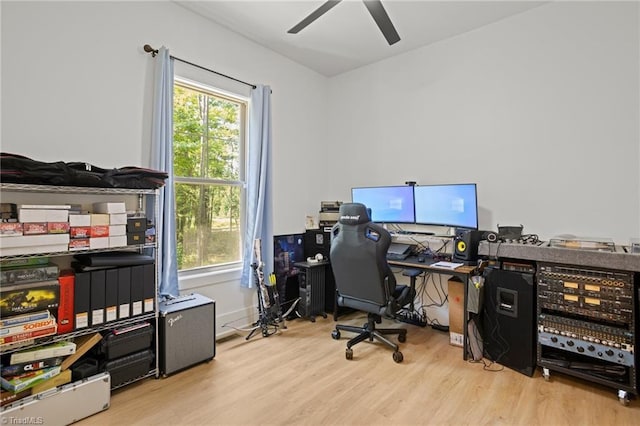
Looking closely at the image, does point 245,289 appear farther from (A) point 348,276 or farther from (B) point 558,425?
(B) point 558,425

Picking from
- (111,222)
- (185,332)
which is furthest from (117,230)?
(185,332)

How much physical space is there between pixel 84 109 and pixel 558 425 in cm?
363

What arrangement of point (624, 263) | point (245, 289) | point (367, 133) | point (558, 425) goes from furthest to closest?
1. point (367, 133)
2. point (245, 289)
3. point (624, 263)
4. point (558, 425)

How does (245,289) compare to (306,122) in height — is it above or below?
below

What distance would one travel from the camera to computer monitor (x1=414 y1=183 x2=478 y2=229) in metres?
2.89

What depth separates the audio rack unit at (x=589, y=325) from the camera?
2.07m

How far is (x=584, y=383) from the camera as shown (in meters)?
2.29

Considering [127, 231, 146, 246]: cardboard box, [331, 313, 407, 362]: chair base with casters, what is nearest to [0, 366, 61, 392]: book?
[127, 231, 146, 246]: cardboard box

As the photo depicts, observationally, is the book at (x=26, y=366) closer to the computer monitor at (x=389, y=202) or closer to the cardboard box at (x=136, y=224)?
the cardboard box at (x=136, y=224)

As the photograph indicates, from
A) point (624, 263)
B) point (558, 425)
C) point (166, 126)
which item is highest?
point (166, 126)

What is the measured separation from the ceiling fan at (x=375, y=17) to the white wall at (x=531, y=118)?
650mm

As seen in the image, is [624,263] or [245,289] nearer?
[624,263]

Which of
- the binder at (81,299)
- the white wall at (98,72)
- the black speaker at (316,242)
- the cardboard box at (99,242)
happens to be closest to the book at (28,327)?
the binder at (81,299)

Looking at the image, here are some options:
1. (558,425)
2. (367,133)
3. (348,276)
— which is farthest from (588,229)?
(367,133)
